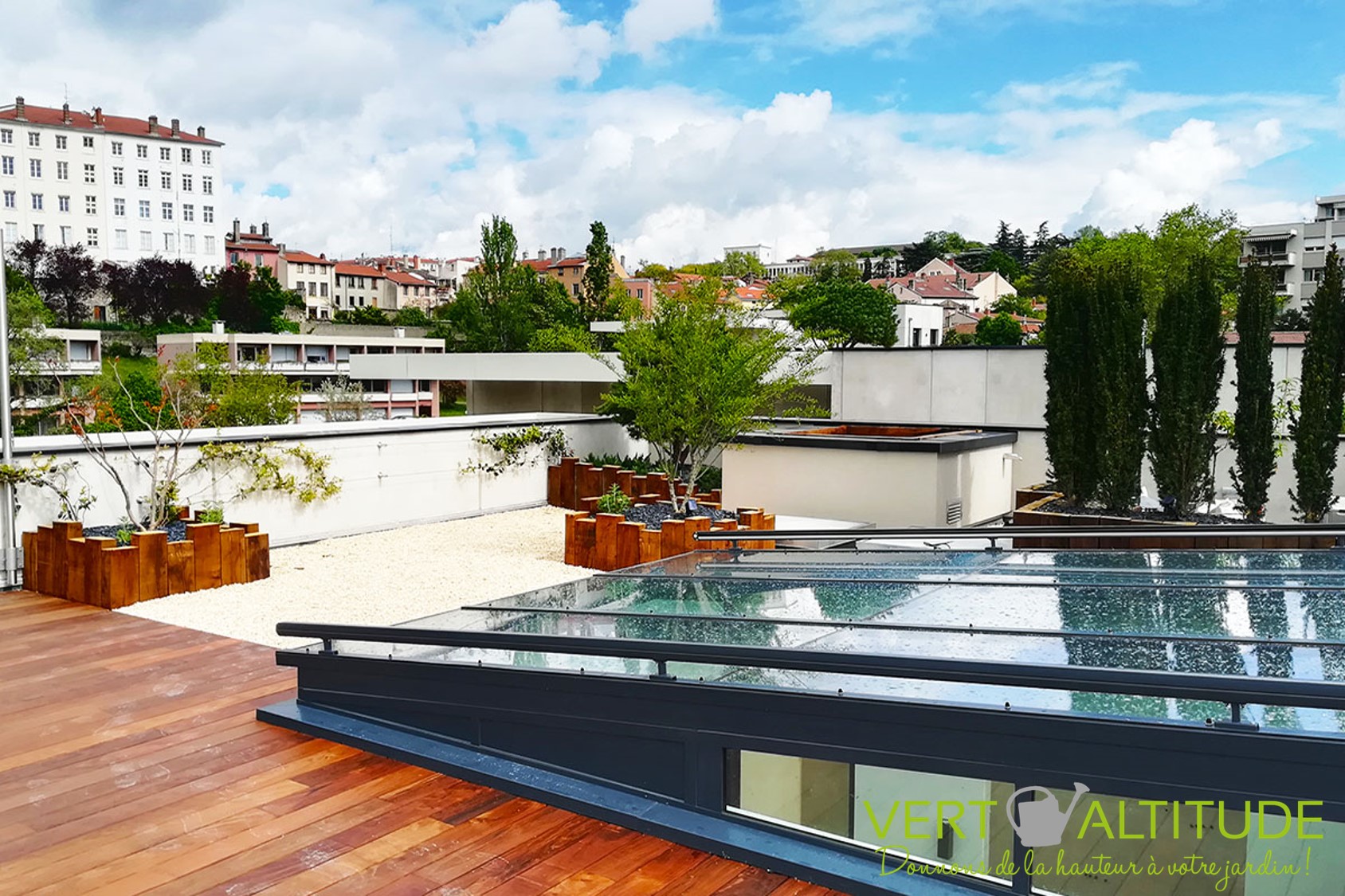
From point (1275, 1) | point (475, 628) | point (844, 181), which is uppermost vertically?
point (844, 181)

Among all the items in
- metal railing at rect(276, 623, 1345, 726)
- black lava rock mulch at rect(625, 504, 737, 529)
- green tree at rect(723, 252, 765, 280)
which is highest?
green tree at rect(723, 252, 765, 280)

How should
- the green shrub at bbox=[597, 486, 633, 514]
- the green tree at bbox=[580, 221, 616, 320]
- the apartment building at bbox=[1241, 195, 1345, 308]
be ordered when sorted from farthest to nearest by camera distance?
the apartment building at bbox=[1241, 195, 1345, 308] → the green tree at bbox=[580, 221, 616, 320] → the green shrub at bbox=[597, 486, 633, 514]

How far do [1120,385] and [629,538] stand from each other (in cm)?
541

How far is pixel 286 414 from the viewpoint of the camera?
30.5 m

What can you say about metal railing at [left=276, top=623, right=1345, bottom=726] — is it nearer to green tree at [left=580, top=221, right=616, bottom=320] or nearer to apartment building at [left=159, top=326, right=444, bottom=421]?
apartment building at [left=159, top=326, right=444, bottom=421]

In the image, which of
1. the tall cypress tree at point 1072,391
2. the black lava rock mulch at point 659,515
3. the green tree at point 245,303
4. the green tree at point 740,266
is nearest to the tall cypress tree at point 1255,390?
the tall cypress tree at point 1072,391

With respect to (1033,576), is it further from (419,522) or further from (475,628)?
(419,522)

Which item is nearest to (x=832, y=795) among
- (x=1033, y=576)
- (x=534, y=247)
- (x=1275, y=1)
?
(x=1033, y=576)

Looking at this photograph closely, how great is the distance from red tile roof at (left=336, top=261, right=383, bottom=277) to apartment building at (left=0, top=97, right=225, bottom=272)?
42.0ft

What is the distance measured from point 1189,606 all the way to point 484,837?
275 cm

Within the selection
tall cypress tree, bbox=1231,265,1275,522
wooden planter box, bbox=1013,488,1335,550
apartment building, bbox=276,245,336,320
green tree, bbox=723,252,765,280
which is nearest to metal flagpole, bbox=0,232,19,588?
wooden planter box, bbox=1013,488,1335,550

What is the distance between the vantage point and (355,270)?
10331 centimetres

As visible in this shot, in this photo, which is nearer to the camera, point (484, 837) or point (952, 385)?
point (484, 837)

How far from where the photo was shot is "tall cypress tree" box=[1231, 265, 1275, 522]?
33.3 feet
